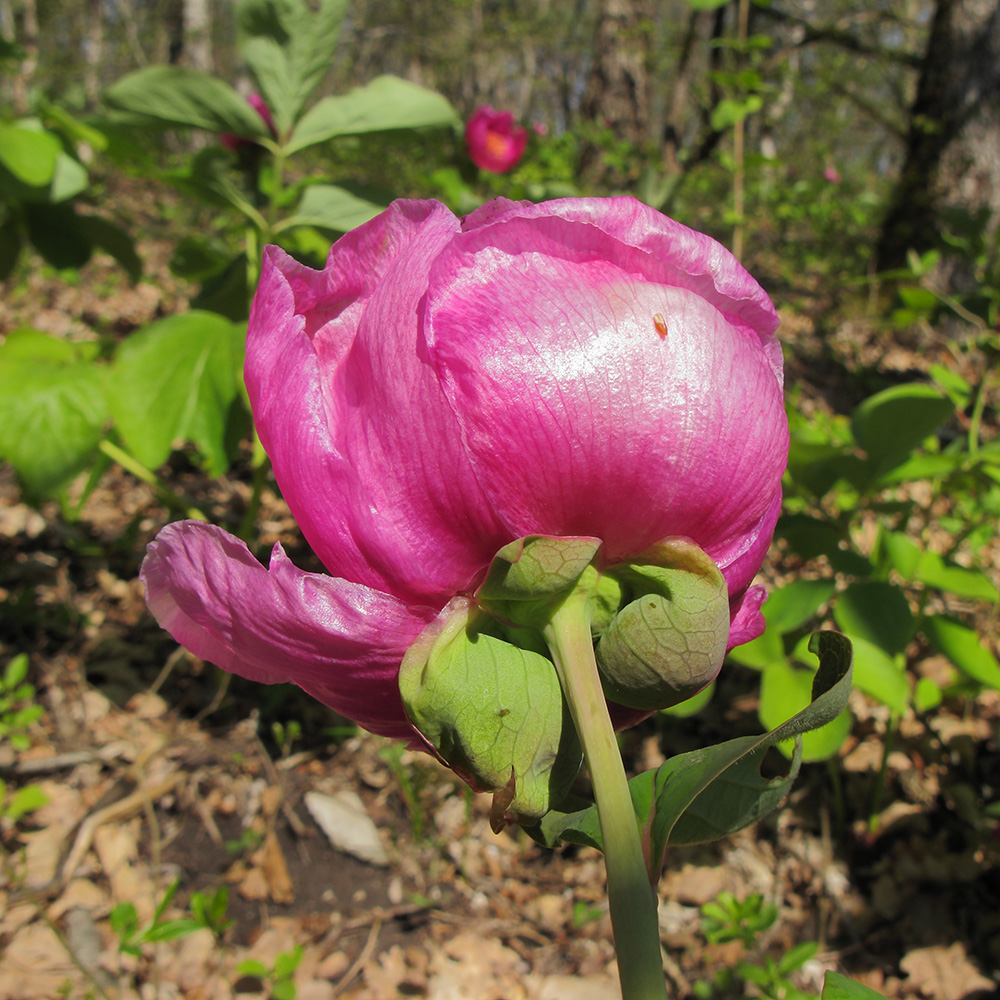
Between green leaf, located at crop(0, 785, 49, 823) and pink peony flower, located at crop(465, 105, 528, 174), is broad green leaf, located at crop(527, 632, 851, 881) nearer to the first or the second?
green leaf, located at crop(0, 785, 49, 823)

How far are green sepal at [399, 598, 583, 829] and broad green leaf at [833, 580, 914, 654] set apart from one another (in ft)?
2.95

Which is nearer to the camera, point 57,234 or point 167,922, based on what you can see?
point 167,922

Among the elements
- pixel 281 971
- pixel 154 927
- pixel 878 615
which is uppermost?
pixel 878 615

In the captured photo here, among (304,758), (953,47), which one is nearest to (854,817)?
(304,758)

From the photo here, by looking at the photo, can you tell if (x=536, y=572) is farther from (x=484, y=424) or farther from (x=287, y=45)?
(x=287, y=45)

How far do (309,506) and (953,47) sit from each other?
4.96 metres

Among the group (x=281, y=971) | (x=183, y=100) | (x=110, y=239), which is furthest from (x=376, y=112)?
(x=281, y=971)

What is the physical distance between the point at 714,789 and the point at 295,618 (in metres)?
0.26

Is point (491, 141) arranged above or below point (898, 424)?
above

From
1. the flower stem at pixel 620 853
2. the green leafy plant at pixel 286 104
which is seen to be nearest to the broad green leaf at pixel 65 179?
the green leafy plant at pixel 286 104

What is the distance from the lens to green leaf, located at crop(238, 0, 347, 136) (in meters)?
1.35

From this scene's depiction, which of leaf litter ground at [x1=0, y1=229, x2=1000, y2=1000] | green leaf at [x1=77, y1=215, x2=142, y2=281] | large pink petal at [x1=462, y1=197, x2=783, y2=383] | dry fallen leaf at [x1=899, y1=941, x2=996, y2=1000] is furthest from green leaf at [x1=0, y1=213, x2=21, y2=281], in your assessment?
dry fallen leaf at [x1=899, y1=941, x2=996, y2=1000]

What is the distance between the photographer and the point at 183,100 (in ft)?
4.55

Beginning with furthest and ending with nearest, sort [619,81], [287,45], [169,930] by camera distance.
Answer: [619,81] → [287,45] → [169,930]
